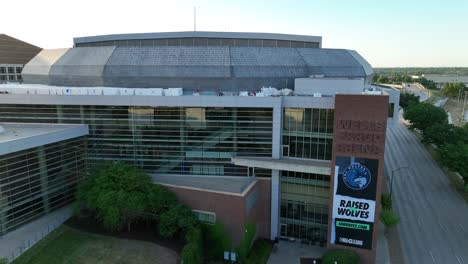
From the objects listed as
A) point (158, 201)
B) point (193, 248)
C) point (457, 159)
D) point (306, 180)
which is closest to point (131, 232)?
point (158, 201)

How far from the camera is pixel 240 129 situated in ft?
113

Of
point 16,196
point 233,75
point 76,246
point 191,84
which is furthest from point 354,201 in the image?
point 16,196

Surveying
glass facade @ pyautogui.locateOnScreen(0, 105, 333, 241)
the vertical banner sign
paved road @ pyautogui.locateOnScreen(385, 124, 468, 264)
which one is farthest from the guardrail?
paved road @ pyautogui.locateOnScreen(385, 124, 468, 264)

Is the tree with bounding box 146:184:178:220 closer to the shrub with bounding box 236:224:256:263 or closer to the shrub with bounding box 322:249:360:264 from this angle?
the shrub with bounding box 236:224:256:263

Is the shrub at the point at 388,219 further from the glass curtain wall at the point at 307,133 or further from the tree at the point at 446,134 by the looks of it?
the tree at the point at 446,134

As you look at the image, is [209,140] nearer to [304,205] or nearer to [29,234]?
[304,205]

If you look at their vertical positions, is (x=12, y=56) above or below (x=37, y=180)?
above

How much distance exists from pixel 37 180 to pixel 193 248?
644 inches

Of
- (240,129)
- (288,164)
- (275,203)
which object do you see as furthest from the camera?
(275,203)

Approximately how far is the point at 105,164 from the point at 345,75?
29.1 m

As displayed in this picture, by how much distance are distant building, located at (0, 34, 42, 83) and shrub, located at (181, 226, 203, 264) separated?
155 ft

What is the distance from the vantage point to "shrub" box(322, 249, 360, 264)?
29062 millimetres

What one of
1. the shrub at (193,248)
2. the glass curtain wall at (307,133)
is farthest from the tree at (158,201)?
the glass curtain wall at (307,133)

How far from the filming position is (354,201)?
99.0ft
